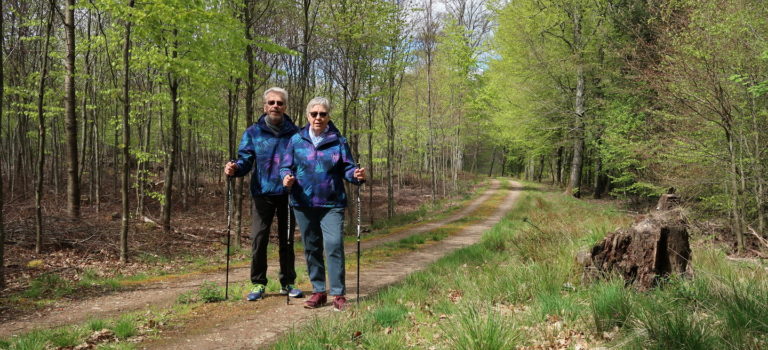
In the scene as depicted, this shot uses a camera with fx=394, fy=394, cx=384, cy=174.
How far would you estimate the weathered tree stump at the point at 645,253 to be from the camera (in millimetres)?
4426

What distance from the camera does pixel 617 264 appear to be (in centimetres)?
465

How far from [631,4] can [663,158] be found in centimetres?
940

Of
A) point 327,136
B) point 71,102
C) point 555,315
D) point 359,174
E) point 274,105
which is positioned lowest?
point 555,315

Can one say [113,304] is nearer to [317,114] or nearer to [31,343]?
[31,343]

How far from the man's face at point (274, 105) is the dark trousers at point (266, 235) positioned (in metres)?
0.98

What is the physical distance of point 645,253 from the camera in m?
4.48

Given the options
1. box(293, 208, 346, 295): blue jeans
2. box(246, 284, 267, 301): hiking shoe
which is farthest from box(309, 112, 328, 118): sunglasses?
box(246, 284, 267, 301): hiking shoe

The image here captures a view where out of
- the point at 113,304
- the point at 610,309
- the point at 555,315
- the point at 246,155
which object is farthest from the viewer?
the point at 113,304

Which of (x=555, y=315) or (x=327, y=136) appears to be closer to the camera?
(x=555, y=315)

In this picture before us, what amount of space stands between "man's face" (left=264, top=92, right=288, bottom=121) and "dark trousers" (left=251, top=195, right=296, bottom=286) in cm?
98

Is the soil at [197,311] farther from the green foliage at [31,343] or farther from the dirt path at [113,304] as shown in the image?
the green foliage at [31,343]

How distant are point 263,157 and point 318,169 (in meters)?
0.82

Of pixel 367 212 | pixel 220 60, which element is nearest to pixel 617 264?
pixel 220 60

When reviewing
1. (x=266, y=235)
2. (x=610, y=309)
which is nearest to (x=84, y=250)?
(x=266, y=235)
